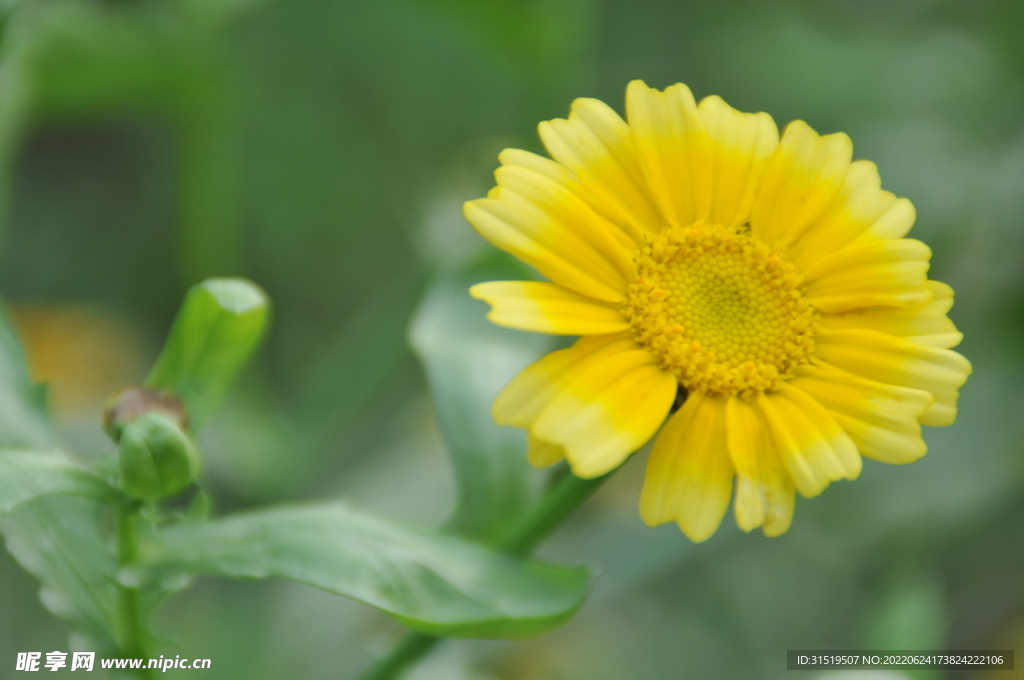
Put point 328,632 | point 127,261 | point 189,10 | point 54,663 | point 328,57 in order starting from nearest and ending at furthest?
1. point 54,663
2. point 328,632
3. point 189,10
4. point 127,261
5. point 328,57

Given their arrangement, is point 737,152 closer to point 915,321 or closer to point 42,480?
point 915,321

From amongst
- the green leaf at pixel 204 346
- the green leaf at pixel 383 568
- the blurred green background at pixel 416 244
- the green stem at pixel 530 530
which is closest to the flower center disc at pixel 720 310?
the green stem at pixel 530 530

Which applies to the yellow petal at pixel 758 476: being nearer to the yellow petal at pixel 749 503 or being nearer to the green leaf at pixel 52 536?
the yellow petal at pixel 749 503

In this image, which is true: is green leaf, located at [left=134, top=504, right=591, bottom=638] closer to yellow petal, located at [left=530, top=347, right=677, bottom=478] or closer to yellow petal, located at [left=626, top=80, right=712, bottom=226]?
yellow petal, located at [left=530, top=347, right=677, bottom=478]

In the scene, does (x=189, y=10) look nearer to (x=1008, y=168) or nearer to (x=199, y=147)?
(x=199, y=147)

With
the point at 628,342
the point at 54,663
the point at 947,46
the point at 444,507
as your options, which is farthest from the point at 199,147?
the point at 947,46

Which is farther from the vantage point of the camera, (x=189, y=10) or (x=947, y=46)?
(x=947, y=46)

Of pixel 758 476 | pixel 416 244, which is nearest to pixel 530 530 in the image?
pixel 758 476
